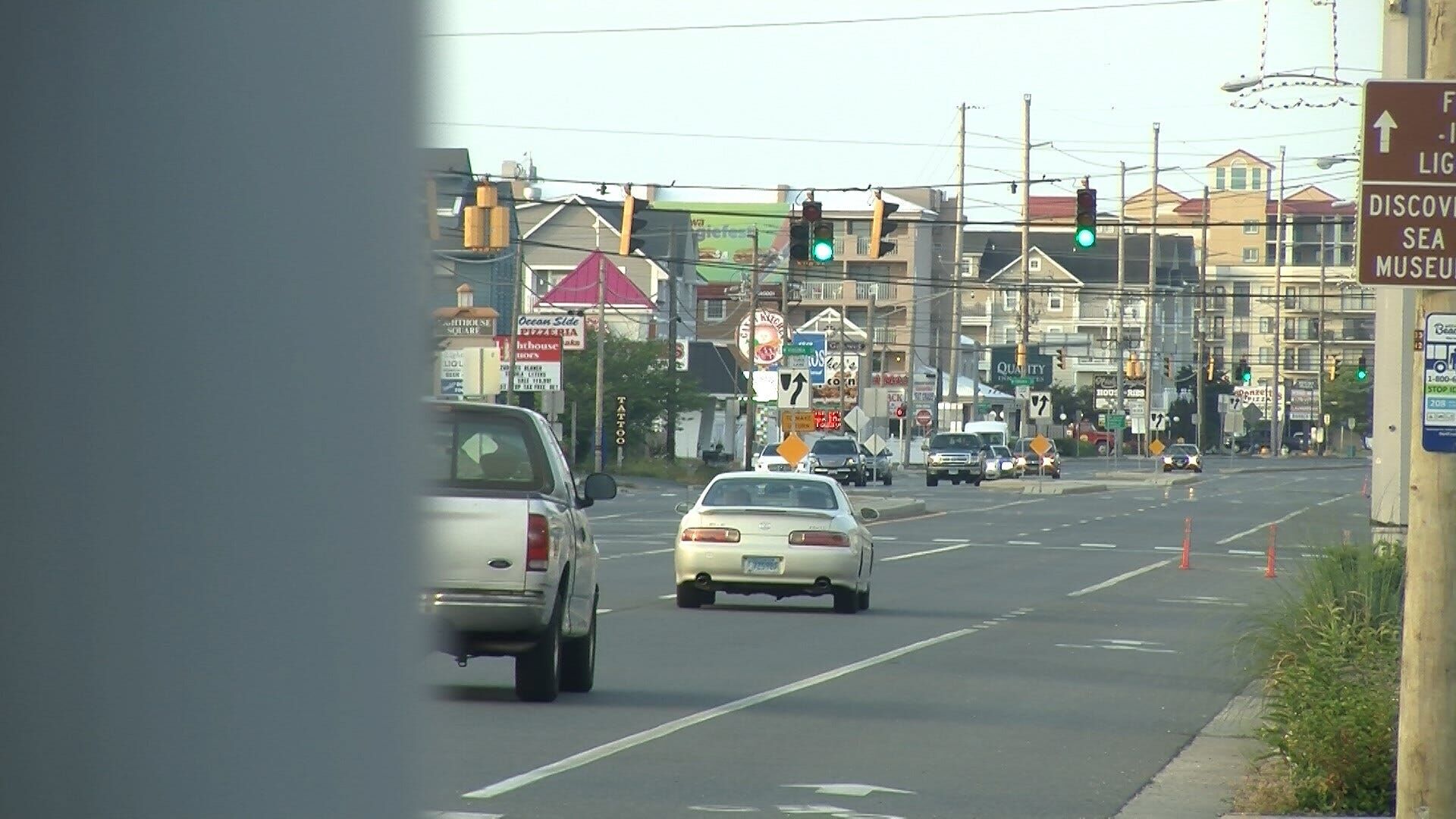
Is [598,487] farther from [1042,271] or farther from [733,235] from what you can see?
[1042,271]

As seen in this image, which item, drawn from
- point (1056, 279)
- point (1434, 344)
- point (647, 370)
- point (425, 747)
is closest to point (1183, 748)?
point (1434, 344)

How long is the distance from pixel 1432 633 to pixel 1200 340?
122m

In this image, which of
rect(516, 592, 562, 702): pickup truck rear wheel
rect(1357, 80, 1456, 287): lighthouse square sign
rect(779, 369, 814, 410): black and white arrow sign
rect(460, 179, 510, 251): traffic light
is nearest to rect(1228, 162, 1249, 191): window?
rect(779, 369, 814, 410): black and white arrow sign

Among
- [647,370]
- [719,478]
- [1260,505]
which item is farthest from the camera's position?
[647,370]

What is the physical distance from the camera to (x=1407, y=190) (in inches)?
321

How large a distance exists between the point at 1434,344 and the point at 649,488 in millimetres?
55536

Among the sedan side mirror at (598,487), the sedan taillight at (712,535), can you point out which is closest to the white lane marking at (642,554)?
the sedan taillight at (712,535)

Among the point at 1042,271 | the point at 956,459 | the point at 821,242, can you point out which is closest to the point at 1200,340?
the point at 1042,271

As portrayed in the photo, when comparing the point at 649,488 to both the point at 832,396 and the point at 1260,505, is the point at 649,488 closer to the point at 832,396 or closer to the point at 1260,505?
the point at 832,396

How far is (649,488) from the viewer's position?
63656 millimetres

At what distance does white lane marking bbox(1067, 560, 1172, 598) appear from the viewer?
25.5 metres

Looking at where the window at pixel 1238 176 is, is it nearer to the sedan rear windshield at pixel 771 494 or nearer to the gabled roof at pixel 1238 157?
the gabled roof at pixel 1238 157

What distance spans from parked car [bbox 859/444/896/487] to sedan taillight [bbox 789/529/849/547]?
4950 centimetres

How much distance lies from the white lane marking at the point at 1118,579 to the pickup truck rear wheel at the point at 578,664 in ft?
40.3
